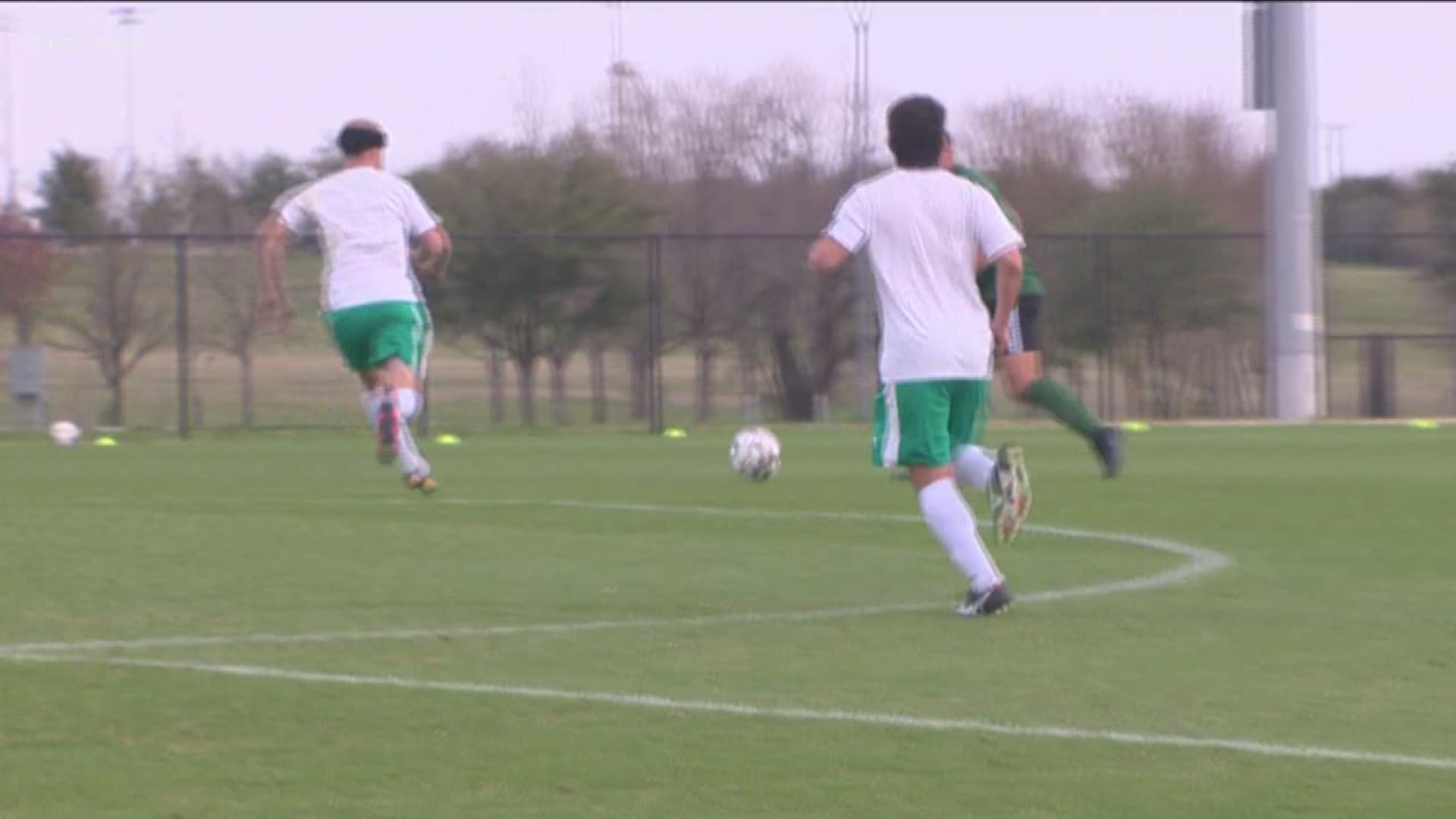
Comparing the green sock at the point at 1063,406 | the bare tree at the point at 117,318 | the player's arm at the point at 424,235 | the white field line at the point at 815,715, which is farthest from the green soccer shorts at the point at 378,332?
the bare tree at the point at 117,318

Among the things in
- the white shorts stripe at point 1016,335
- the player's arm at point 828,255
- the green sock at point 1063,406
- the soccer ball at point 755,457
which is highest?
the player's arm at point 828,255

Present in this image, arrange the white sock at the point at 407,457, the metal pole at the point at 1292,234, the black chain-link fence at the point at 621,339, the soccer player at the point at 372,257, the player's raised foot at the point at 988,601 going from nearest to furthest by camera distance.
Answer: the player's raised foot at the point at 988,601
the white sock at the point at 407,457
the soccer player at the point at 372,257
the metal pole at the point at 1292,234
the black chain-link fence at the point at 621,339

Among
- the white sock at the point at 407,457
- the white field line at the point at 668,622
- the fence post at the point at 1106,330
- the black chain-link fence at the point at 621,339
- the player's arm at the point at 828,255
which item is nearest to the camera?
the white field line at the point at 668,622

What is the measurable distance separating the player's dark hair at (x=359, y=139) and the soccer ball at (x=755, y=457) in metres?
3.88

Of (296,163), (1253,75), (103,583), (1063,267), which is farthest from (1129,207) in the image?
(103,583)

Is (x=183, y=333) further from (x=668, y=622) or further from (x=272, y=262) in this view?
(x=668, y=622)

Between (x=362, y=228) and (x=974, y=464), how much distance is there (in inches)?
198

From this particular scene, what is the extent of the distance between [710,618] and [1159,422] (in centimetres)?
2287

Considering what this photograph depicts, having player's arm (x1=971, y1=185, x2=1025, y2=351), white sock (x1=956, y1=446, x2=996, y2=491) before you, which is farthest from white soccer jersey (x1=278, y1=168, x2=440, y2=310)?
player's arm (x1=971, y1=185, x2=1025, y2=351)

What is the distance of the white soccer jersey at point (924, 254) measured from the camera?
8508mm

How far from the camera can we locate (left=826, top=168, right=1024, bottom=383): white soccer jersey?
8508mm

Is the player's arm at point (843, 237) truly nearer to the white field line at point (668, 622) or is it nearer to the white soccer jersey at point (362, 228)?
the white field line at point (668, 622)

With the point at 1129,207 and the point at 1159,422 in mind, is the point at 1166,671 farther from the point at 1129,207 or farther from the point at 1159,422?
the point at 1129,207

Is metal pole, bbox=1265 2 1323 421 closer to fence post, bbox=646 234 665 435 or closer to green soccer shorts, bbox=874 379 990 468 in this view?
fence post, bbox=646 234 665 435
